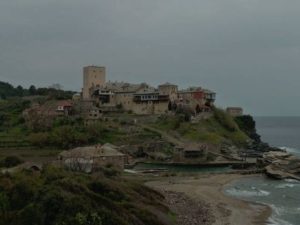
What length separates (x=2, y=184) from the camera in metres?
38.2

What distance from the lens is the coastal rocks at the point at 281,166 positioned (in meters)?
69.7

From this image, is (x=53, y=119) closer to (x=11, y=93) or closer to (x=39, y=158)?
Answer: (x=39, y=158)

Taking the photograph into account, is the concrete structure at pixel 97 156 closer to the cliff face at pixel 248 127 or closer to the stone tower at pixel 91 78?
the stone tower at pixel 91 78

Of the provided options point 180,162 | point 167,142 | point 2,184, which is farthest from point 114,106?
point 2,184

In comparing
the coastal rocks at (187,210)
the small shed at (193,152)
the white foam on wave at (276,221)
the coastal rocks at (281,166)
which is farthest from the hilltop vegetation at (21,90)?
the white foam on wave at (276,221)

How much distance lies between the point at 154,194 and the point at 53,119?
A: 5597 centimetres

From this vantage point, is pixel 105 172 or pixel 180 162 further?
pixel 180 162

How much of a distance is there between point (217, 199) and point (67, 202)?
24.6 meters

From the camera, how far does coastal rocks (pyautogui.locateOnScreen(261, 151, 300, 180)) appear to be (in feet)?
229

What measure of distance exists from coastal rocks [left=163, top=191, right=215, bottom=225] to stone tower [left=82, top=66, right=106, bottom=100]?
64.5 metres

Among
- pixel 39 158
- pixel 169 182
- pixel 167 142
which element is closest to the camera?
pixel 169 182

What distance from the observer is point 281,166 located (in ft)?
247

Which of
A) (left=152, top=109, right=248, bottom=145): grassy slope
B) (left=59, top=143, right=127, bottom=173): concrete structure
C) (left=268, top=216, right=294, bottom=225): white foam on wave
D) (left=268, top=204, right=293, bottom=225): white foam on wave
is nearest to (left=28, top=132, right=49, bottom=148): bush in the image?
(left=59, top=143, right=127, bottom=173): concrete structure

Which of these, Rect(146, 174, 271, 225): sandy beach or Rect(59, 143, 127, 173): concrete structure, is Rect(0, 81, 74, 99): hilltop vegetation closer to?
Rect(59, 143, 127, 173): concrete structure
